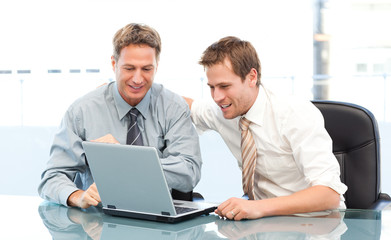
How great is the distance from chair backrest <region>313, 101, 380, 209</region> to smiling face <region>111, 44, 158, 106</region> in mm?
693

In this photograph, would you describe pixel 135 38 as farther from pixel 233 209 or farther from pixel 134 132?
pixel 233 209

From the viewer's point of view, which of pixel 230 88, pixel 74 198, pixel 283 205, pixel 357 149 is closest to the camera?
pixel 283 205

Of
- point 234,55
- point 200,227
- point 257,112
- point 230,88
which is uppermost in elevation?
point 234,55

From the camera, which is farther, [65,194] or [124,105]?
[124,105]

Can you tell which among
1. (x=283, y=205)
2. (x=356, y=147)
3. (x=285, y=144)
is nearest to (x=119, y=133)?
(x=285, y=144)

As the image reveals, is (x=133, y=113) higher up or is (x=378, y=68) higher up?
(x=133, y=113)

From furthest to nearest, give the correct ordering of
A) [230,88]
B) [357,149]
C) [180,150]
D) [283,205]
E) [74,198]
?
[357,149] < [180,150] < [230,88] < [74,198] < [283,205]

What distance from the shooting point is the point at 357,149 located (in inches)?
83.3

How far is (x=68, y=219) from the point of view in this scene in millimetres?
1630

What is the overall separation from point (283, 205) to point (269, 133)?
419 mm

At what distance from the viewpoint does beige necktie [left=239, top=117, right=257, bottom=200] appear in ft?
6.29

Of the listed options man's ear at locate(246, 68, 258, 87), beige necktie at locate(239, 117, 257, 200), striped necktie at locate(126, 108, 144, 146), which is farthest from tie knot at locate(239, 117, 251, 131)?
striped necktie at locate(126, 108, 144, 146)

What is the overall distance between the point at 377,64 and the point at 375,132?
191 inches

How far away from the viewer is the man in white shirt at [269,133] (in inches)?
70.0
